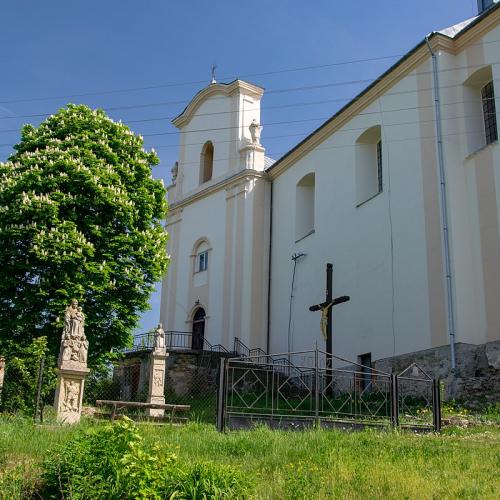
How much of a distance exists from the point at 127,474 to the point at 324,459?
2513 mm

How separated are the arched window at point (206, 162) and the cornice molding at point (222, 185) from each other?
0.86 m

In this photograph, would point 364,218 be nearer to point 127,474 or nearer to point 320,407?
point 320,407

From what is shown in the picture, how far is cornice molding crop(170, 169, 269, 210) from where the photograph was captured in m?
26.0

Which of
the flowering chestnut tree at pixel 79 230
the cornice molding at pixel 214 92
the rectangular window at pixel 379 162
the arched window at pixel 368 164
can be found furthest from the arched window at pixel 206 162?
the flowering chestnut tree at pixel 79 230

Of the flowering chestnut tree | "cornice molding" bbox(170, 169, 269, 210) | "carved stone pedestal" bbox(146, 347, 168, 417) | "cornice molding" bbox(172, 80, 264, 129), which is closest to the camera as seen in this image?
the flowering chestnut tree

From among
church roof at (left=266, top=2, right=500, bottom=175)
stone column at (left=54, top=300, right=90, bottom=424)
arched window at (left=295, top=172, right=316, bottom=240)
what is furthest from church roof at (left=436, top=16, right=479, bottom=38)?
stone column at (left=54, top=300, right=90, bottom=424)

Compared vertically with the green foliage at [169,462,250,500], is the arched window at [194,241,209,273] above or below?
above

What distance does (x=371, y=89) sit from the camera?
20344mm

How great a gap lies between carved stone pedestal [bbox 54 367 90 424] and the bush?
501cm

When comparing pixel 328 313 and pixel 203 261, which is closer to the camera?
pixel 328 313

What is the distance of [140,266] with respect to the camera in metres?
17.8

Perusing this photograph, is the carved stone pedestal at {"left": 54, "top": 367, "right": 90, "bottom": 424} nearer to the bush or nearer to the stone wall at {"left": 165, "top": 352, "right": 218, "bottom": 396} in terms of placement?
the bush

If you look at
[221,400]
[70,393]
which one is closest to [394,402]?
[221,400]

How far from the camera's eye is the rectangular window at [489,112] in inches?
675
